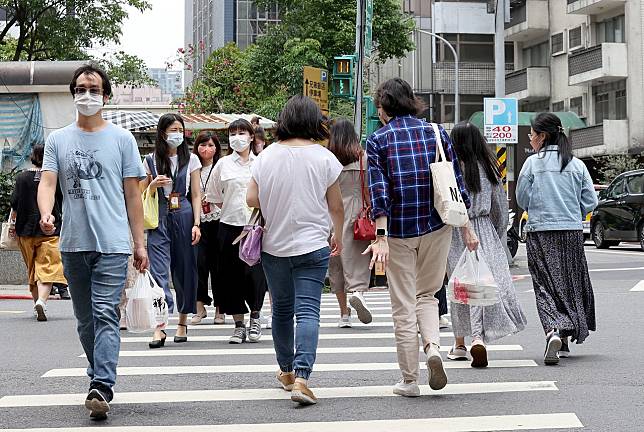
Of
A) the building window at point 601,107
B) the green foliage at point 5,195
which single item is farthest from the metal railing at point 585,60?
the green foliage at point 5,195

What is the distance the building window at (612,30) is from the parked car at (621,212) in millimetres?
14918

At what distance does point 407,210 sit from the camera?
6.95 m

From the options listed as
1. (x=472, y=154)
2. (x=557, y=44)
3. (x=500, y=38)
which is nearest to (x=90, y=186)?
(x=472, y=154)

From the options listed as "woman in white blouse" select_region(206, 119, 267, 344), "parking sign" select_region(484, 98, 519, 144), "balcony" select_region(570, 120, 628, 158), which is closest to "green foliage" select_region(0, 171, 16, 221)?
"parking sign" select_region(484, 98, 519, 144)

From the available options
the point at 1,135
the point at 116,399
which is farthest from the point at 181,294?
the point at 1,135

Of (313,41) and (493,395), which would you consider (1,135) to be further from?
(313,41)

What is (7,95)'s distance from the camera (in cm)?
2112

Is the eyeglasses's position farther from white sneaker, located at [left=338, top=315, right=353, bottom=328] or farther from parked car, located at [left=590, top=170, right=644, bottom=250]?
parked car, located at [left=590, top=170, right=644, bottom=250]

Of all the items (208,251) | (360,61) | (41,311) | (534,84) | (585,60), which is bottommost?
(41,311)

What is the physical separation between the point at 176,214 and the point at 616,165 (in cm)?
3136

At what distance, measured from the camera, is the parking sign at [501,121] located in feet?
72.2

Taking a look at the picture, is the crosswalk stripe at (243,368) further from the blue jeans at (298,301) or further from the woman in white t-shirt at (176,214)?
the woman in white t-shirt at (176,214)

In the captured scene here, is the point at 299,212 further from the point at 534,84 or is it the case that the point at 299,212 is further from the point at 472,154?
the point at 534,84

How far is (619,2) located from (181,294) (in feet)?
115
